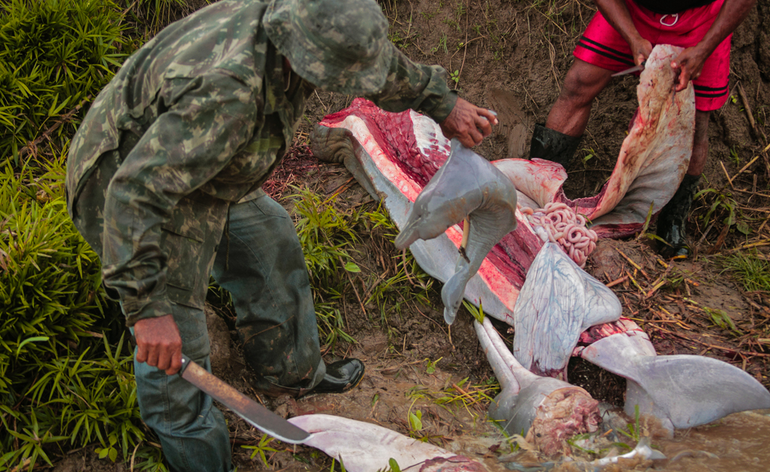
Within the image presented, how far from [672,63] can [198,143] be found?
252 centimetres

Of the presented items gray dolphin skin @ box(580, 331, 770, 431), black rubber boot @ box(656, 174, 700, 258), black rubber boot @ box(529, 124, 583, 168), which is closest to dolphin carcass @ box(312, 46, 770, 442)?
gray dolphin skin @ box(580, 331, 770, 431)

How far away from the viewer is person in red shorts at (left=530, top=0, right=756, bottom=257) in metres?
2.65

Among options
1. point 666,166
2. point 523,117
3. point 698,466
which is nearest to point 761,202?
point 666,166

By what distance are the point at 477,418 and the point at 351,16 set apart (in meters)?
1.74

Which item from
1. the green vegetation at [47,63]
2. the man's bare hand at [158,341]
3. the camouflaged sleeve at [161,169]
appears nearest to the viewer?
the camouflaged sleeve at [161,169]

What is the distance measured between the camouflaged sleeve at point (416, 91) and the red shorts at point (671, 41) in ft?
5.35

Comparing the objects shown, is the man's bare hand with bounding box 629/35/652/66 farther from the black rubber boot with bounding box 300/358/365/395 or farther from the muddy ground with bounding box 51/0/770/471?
the black rubber boot with bounding box 300/358/365/395

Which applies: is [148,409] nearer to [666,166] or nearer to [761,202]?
[666,166]

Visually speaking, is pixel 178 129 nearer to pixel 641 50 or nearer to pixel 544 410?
pixel 544 410

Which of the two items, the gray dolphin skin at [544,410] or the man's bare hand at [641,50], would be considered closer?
the gray dolphin skin at [544,410]

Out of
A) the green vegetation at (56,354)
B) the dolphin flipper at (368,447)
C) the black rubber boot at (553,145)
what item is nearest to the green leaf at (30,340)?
the green vegetation at (56,354)

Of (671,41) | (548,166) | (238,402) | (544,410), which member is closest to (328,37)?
(238,402)

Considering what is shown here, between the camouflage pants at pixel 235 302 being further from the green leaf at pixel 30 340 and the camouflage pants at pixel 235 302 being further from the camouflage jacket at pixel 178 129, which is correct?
the green leaf at pixel 30 340

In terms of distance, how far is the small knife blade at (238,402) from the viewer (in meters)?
1.50
